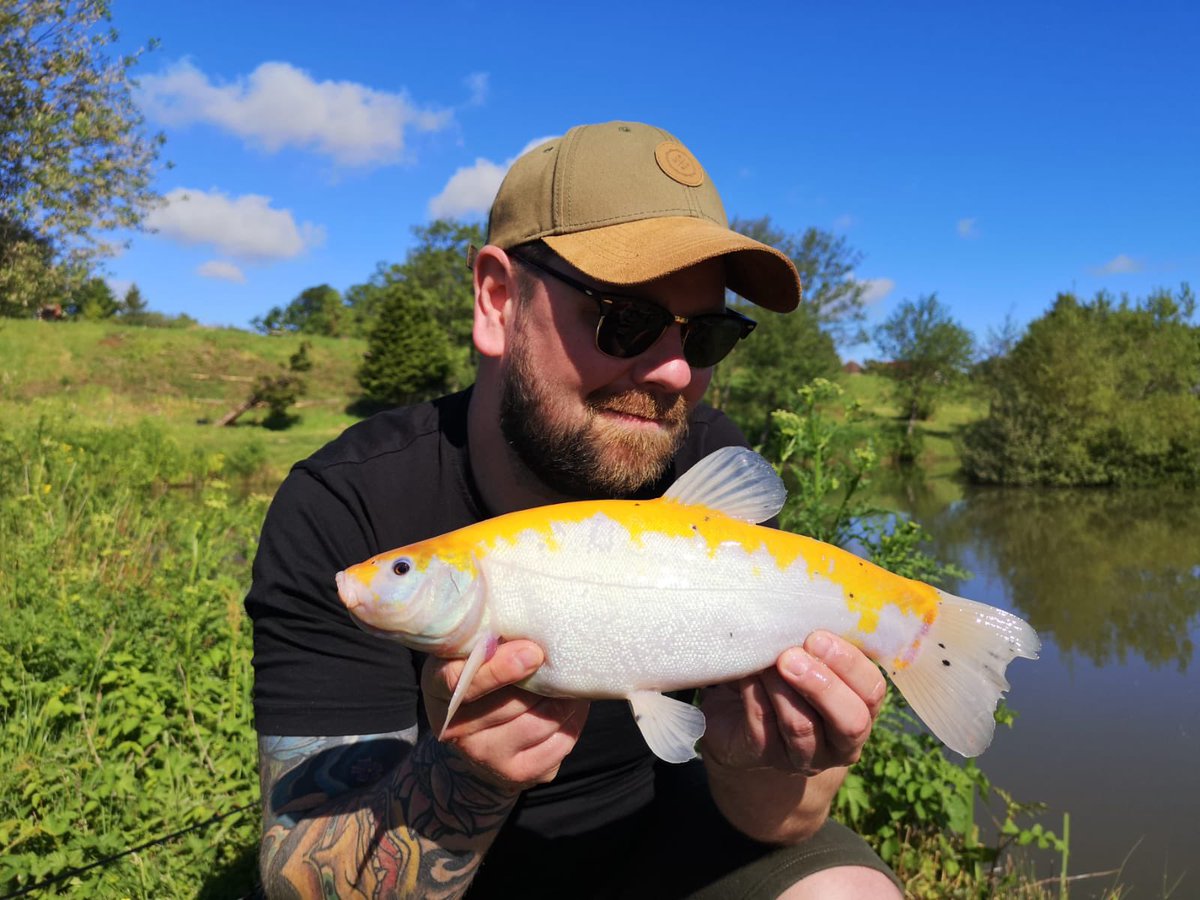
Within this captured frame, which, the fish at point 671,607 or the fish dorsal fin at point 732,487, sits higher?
the fish dorsal fin at point 732,487

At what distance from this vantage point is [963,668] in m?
1.38

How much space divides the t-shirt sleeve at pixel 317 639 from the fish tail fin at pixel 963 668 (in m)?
1.11

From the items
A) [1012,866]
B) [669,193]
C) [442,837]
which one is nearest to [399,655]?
[442,837]

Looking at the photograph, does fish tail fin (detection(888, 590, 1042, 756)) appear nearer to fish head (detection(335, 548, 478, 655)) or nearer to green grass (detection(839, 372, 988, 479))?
fish head (detection(335, 548, 478, 655))

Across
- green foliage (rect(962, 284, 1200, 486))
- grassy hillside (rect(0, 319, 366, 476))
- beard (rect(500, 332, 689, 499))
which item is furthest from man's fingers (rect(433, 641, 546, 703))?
green foliage (rect(962, 284, 1200, 486))

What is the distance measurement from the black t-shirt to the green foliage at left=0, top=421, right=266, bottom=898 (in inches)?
44.0

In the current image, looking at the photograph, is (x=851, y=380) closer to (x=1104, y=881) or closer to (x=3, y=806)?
(x=1104, y=881)

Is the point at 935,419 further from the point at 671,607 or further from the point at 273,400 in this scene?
the point at 671,607

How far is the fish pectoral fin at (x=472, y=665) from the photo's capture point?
117cm

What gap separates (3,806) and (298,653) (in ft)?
5.24

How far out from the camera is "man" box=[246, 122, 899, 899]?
154cm

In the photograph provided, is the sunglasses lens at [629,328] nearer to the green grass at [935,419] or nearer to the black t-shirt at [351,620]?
the black t-shirt at [351,620]

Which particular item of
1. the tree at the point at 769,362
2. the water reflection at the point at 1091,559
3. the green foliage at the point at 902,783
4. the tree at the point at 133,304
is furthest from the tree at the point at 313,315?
the green foliage at the point at 902,783

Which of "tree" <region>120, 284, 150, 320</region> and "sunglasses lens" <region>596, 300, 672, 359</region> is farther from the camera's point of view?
"tree" <region>120, 284, 150, 320</region>
